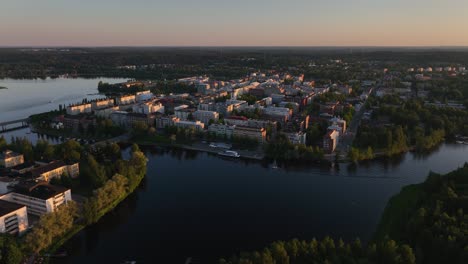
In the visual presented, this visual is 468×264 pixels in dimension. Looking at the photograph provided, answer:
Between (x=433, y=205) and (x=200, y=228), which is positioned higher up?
(x=433, y=205)

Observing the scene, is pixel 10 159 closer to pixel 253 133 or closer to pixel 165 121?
pixel 165 121

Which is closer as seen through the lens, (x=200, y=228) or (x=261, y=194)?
(x=200, y=228)

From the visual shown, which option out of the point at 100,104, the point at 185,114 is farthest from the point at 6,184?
the point at 100,104

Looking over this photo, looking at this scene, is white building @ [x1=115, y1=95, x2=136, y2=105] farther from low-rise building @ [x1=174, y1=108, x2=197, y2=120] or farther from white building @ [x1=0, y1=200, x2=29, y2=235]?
white building @ [x1=0, y1=200, x2=29, y2=235]

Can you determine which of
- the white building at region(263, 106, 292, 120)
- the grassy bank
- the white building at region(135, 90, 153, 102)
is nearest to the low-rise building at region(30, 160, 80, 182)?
the grassy bank

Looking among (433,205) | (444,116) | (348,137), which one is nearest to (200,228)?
(433,205)

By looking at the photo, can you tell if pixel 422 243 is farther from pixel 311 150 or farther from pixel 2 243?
pixel 2 243

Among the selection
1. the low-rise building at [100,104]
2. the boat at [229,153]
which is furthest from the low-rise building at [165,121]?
the low-rise building at [100,104]
